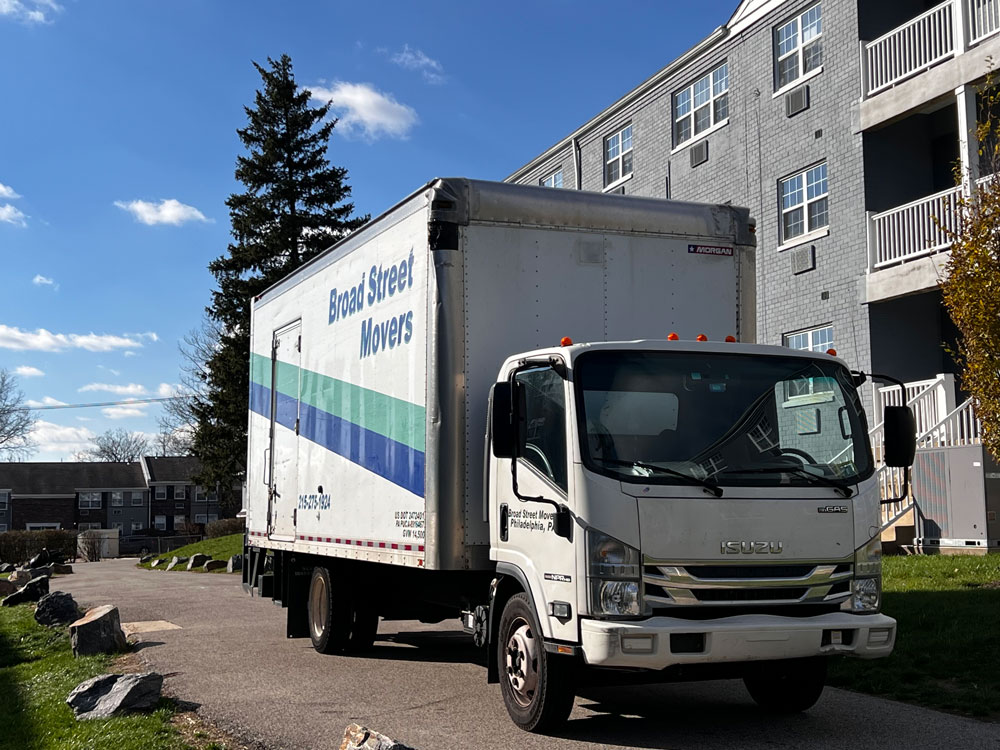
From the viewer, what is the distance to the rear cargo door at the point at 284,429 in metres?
12.2

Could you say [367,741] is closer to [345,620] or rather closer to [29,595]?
[345,620]

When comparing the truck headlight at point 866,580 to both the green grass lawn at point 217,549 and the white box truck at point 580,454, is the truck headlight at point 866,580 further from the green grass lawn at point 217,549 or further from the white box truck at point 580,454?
the green grass lawn at point 217,549

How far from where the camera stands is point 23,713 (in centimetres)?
889

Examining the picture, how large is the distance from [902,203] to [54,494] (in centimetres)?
8472

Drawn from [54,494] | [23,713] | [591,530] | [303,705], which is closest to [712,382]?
[591,530]

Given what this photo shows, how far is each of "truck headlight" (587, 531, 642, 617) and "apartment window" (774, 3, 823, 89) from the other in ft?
60.3

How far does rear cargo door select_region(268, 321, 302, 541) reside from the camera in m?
12.2

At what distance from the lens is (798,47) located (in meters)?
23.3

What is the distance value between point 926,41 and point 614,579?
1677cm

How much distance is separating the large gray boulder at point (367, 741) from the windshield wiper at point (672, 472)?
208cm

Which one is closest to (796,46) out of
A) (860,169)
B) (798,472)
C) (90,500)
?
(860,169)

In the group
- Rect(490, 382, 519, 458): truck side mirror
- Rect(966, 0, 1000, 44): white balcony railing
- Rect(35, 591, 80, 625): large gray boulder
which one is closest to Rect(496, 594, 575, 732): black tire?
Rect(490, 382, 519, 458): truck side mirror

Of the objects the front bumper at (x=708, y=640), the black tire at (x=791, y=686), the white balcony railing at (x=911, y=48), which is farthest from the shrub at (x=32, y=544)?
the front bumper at (x=708, y=640)

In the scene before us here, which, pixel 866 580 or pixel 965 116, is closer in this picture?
pixel 866 580
